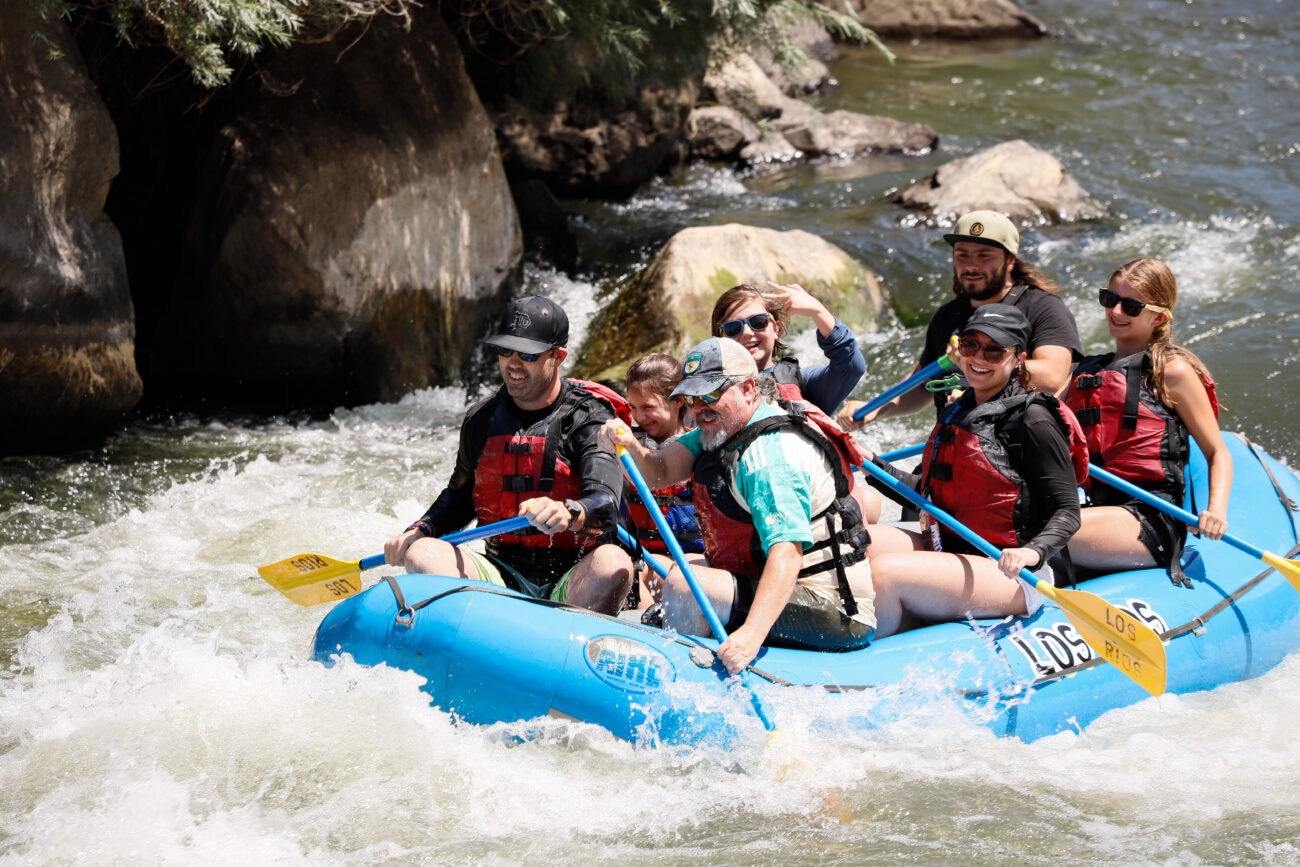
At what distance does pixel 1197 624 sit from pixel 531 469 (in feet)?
7.47

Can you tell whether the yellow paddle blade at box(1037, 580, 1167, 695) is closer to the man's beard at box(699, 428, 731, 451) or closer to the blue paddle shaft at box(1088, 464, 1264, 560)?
the blue paddle shaft at box(1088, 464, 1264, 560)

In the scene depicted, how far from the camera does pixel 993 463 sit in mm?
3656

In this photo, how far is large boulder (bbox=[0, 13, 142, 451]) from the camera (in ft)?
17.7

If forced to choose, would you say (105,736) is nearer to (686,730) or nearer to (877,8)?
(686,730)

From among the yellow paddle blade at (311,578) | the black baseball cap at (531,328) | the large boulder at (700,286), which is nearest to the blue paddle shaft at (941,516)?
the black baseball cap at (531,328)

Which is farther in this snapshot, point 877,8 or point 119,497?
point 877,8

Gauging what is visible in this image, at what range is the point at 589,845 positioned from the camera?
3.26m

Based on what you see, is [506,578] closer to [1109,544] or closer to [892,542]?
[892,542]

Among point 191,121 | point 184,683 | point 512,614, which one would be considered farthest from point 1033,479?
point 191,121

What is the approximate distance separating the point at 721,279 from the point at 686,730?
4.35 m

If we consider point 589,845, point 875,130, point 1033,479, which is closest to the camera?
point 589,845

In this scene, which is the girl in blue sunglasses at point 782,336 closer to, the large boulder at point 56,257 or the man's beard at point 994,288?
the man's beard at point 994,288

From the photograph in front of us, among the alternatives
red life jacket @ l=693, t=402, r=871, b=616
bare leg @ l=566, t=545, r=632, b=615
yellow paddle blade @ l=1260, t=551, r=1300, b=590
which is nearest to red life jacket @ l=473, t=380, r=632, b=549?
bare leg @ l=566, t=545, r=632, b=615

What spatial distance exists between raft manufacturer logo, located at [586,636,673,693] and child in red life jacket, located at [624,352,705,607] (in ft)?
1.77
